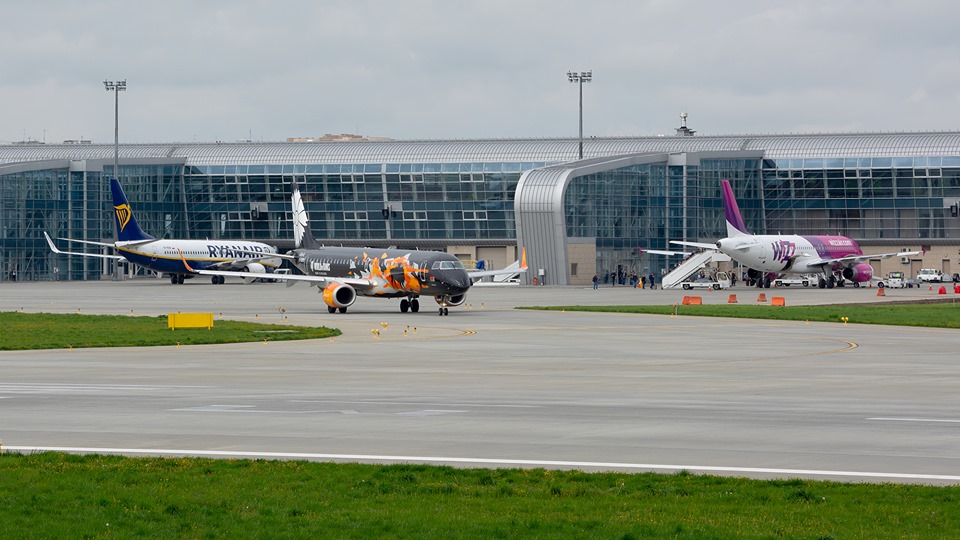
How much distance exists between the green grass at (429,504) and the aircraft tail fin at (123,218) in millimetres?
100216

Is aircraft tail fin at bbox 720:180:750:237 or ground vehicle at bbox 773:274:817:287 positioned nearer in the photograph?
aircraft tail fin at bbox 720:180:750:237

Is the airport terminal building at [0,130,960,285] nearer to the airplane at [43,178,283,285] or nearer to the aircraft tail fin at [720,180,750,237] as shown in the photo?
the aircraft tail fin at [720,180,750,237]

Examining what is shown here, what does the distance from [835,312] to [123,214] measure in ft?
231

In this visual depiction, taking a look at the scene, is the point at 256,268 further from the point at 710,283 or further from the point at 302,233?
the point at 302,233

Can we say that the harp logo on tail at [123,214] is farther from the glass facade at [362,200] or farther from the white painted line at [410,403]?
the white painted line at [410,403]

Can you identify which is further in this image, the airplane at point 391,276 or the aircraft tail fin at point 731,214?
the aircraft tail fin at point 731,214

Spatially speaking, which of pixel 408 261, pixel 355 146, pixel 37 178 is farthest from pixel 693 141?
pixel 408 261

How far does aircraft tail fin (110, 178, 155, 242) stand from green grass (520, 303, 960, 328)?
186 feet

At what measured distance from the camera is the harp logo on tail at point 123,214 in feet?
377

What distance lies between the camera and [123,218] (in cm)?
11581

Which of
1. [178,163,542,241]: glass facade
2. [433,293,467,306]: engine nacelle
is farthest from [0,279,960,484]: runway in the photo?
[178,163,542,241]: glass facade

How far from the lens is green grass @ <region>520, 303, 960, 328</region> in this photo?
188 feet

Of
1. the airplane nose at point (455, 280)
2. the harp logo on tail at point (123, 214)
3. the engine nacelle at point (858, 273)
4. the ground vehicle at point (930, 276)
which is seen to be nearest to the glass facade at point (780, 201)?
the ground vehicle at point (930, 276)

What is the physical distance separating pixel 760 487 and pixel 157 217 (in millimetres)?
138958
